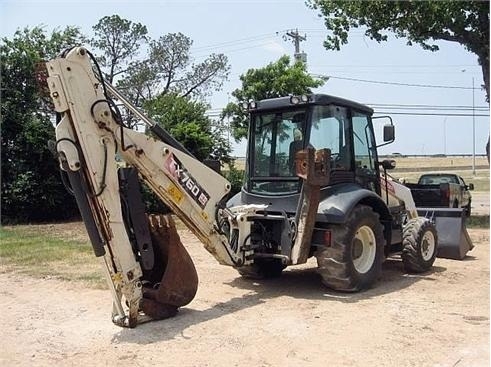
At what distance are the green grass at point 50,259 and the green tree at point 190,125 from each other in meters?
6.91

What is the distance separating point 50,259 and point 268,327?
632 centimetres

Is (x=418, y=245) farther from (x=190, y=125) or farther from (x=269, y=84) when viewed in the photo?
(x=269, y=84)

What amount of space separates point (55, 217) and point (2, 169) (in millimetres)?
2278

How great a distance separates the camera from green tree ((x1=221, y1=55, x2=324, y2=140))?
71.8 feet

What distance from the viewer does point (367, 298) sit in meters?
6.89

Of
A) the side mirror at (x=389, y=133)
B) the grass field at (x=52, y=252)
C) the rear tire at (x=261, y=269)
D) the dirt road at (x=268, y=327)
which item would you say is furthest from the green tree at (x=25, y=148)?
the side mirror at (x=389, y=133)

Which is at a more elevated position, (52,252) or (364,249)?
(364,249)

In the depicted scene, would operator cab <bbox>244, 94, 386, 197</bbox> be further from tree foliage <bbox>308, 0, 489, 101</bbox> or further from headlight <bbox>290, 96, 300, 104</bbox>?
tree foliage <bbox>308, 0, 489, 101</bbox>

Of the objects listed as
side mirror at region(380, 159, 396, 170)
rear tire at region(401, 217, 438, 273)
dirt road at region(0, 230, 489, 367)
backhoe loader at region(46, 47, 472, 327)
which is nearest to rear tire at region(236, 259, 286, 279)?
backhoe loader at region(46, 47, 472, 327)

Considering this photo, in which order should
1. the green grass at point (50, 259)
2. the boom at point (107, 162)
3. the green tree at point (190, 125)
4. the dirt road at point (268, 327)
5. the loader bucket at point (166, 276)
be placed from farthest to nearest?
the green tree at point (190, 125)
the green grass at point (50, 259)
the loader bucket at point (166, 276)
the boom at point (107, 162)
the dirt road at point (268, 327)

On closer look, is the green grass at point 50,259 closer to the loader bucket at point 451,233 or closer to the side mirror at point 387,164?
the side mirror at point 387,164

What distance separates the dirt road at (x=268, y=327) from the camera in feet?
15.8

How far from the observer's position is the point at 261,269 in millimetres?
8148

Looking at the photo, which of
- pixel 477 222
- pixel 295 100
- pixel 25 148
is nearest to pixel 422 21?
pixel 477 222
